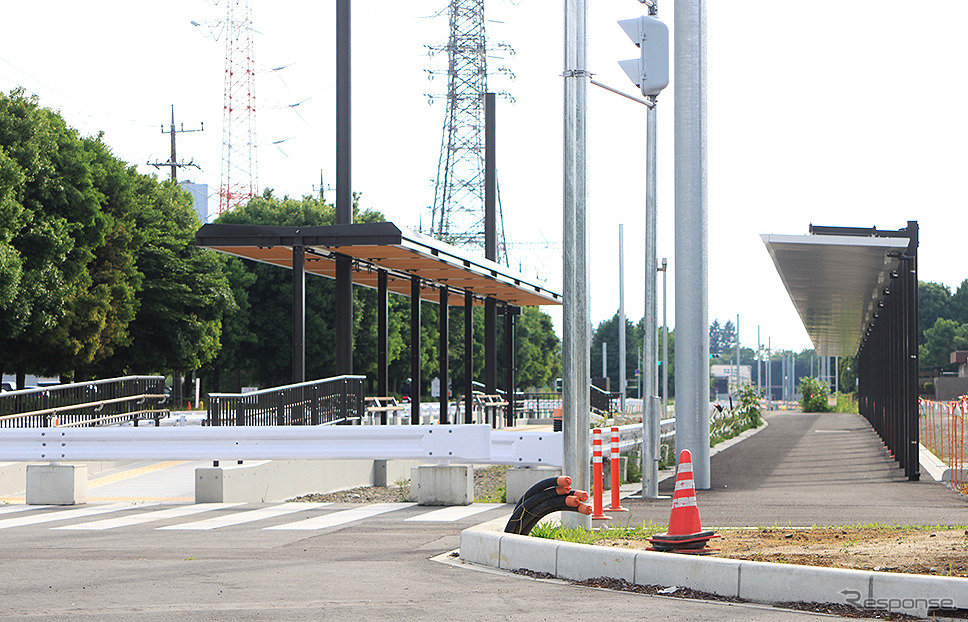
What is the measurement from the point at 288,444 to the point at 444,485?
87.0 inches

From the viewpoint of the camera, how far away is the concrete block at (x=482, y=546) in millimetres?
9773

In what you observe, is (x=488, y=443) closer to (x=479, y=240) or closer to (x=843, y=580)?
(x=843, y=580)

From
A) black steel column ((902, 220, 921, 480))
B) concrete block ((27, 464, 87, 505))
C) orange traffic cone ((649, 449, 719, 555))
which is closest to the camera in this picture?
orange traffic cone ((649, 449, 719, 555))

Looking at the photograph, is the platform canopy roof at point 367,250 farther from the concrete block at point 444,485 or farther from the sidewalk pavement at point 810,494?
the sidewalk pavement at point 810,494

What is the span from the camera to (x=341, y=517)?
559 inches

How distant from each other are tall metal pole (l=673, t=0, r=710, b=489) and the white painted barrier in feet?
12.6

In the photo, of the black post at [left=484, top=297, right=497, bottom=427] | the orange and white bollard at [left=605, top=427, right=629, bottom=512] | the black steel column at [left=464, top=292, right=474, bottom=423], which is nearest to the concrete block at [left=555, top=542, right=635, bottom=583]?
the orange and white bollard at [left=605, top=427, right=629, bottom=512]

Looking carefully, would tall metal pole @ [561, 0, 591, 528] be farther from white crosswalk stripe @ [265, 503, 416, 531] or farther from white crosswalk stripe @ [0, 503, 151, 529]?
white crosswalk stripe @ [0, 503, 151, 529]

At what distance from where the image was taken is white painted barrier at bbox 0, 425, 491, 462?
15.5 m

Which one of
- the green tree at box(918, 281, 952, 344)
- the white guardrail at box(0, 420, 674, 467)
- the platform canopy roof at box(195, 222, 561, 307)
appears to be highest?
the green tree at box(918, 281, 952, 344)


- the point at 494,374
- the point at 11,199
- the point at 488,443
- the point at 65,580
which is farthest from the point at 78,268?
the point at 65,580

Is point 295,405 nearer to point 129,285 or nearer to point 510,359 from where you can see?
point 510,359

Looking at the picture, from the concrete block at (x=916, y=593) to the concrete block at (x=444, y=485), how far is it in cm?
867

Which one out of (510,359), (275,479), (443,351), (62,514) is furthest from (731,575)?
(510,359)
